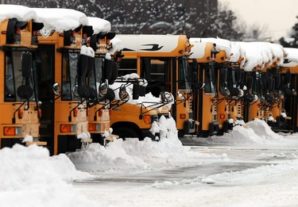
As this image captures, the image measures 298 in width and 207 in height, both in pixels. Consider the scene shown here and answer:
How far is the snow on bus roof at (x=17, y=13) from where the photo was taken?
18578mm

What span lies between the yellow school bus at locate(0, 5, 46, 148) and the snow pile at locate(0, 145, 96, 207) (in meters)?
0.75

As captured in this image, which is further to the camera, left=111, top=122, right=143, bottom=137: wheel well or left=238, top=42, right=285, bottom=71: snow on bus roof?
left=238, top=42, right=285, bottom=71: snow on bus roof

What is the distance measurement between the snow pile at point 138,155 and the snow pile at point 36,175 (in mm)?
1944

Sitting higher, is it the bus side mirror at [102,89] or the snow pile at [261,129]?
the bus side mirror at [102,89]

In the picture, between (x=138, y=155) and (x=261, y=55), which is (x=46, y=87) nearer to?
(x=138, y=155)

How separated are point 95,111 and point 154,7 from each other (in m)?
57.0

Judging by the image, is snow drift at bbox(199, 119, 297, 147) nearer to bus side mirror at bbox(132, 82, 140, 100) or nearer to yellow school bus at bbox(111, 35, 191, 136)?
yellow school bus at bbox(111, 35, 191, 136)

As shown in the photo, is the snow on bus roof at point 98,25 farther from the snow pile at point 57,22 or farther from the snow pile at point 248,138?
the snow pile at point 248,138

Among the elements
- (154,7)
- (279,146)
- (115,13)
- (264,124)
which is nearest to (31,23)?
(279,146)


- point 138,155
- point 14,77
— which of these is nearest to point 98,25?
point 138,155

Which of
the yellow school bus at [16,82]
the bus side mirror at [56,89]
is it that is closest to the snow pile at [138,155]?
the bus side mirror at [56,89]

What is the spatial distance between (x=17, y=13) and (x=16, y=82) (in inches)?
47.3

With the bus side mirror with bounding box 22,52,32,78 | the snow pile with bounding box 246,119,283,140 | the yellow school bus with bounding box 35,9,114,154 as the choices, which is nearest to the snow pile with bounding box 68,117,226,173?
the yellow school bus with bounding box 35,9,114,154

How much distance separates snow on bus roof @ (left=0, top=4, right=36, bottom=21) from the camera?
18.6m
